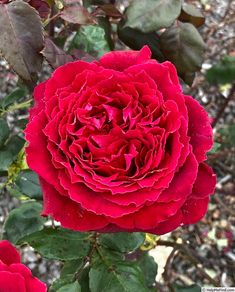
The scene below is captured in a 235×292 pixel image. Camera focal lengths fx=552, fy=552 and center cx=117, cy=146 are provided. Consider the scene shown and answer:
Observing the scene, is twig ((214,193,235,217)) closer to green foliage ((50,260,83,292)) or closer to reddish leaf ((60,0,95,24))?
green foliage ((50,260,83,292))

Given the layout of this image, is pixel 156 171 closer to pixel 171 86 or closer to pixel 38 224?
pixel 171 86

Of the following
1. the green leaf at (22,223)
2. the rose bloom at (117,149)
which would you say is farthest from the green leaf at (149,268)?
the rose bloom at (117,149)

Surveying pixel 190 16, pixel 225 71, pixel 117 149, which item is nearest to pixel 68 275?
pixel 117 149

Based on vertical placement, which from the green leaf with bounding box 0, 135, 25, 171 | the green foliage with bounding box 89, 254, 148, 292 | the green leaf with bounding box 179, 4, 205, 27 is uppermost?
the green leaf with bounding box 179, 4, 205, 27

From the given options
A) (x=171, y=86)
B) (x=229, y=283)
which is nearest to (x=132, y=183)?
(x=171, y=86)

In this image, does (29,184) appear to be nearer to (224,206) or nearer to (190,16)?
(190,16)

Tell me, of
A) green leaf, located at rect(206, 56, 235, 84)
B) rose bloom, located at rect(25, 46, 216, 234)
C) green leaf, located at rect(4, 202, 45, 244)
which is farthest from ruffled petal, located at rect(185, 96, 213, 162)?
green leaf, located at rect(206, 56, 235, 84)
